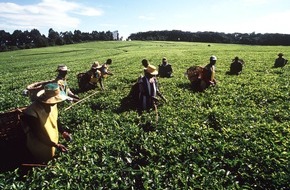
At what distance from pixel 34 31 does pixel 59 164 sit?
537 ft

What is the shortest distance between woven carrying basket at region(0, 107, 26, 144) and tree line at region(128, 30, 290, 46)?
87157mm

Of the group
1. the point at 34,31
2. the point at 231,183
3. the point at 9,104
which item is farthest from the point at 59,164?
the point at 34,31

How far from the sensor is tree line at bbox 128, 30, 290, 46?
3437 inches

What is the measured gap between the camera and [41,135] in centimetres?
714

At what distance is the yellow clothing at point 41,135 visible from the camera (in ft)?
22.9

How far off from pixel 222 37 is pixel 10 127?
344 feet

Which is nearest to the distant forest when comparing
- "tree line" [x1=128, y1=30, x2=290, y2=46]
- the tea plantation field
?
"tree line" [x1=128, y1=30, x2=290, y2=46]

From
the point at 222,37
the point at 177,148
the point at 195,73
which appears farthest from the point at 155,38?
the point at 177,148

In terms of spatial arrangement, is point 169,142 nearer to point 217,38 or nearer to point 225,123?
point 225,123

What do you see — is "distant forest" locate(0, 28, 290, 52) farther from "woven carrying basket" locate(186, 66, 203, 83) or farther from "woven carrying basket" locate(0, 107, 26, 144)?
"woven carrying basket" locate(0, 107, 26, 144)

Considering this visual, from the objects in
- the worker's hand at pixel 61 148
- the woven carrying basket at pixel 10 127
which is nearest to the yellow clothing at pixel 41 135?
the worker's hand at pixel 61 148

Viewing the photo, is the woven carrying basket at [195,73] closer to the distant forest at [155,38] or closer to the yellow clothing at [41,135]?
the yellow clothing at [41,135]

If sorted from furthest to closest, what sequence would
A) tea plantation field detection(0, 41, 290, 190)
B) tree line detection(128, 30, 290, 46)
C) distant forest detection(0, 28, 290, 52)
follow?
1. distant forest detection(0, 28, 290, 52)
2. tree line detection(128, 30, 290, 46)
3. tea plantation field detection(0, 41, 290, 190)

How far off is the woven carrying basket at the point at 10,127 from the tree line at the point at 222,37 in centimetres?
8716
